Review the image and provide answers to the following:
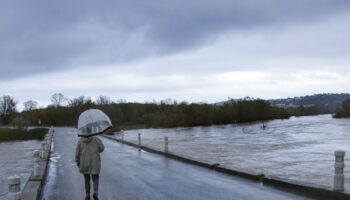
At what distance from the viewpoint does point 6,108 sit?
14588cm

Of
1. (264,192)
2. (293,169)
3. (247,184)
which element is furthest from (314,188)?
(293,169)

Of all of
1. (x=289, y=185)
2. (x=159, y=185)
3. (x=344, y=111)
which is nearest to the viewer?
(x=289, y=185)

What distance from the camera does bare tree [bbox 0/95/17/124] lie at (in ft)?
467

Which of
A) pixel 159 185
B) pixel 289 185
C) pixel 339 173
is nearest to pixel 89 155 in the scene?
pixel 159 185

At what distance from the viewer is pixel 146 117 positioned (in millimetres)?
98062

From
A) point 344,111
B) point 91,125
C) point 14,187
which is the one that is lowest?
point 14,187

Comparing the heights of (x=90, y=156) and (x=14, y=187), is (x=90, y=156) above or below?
above

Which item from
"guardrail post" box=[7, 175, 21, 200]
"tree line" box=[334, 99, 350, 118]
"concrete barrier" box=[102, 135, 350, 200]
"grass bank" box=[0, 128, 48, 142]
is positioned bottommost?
"grass bank" box=[0, 128, 48, 142]

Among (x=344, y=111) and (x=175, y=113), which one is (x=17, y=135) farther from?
(x=344, y=111)

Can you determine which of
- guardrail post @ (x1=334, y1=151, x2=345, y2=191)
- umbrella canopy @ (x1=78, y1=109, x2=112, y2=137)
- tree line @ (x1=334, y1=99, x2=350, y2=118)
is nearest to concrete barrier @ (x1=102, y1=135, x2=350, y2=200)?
guardrail post @ (x1=334, y1=151, x2=345, y2=191)

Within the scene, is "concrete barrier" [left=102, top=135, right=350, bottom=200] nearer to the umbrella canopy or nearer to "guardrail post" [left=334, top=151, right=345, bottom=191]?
"guardrail post" [left=334, top=151, right=345, bottom=191]

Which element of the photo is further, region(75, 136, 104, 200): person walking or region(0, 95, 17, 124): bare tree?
region(0, 95, 17, 124): bare tree

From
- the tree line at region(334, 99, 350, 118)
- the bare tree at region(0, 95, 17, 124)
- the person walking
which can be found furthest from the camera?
the bare tree at region(0, 95, 17, 124)

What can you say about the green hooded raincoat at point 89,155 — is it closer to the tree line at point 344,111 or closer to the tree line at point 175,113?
the tree line at point 175,113
